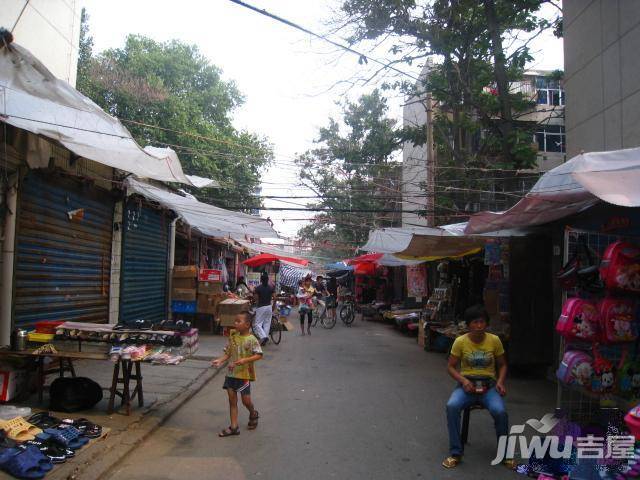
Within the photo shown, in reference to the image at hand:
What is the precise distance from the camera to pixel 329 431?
5738 millimetres

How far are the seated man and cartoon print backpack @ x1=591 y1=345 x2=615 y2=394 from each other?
0.82 metres

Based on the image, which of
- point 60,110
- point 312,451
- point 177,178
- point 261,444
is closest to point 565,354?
point 312,451

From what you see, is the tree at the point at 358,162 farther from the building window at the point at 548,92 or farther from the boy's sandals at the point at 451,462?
the boy's sandals at the point at 451,462

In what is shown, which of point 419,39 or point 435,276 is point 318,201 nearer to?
point 435,276

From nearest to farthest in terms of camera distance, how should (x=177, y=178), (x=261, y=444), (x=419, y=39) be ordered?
(x=261, y=444) → (x=177, y=178) → (x=419, y=39)

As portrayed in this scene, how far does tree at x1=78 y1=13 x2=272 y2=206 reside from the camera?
2031 centimetres

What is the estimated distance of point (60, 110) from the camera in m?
5.31

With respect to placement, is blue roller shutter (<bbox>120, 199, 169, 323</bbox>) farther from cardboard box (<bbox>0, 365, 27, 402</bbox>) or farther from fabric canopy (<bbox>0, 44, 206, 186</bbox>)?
fabric canopy (<bbox>0, 44, 206, 186</bbox>)

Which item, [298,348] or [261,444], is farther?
[298,348]

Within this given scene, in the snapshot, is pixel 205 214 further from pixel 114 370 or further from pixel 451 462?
pixel 451 462

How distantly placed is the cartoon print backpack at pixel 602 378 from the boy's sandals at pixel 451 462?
1458mm

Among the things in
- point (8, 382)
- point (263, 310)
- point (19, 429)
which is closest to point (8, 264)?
point (8, 382)

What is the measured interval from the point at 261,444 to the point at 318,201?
87.8 feet

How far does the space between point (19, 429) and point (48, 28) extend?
7.21 m
